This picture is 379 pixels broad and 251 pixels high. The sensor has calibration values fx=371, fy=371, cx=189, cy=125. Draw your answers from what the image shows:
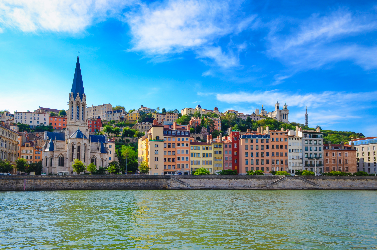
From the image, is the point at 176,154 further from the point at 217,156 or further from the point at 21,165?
the point at 21,165

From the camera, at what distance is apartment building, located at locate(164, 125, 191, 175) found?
3890 inches

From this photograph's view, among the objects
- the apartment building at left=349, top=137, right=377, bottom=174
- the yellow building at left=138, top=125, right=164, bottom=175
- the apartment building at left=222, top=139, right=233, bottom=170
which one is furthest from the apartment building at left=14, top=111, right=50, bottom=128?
the apartment building at left=349, top=137, right=377, bottom=174

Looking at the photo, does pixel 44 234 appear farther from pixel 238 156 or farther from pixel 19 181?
pixel 238 156

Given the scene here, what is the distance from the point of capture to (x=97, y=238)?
89.0 feet

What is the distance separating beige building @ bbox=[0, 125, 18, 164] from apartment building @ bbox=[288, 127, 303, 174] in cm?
7580

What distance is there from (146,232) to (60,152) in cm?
8114

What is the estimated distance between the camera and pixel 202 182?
270 feet

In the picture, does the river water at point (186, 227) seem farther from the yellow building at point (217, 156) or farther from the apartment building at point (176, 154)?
the yellow building at point (217, 156)

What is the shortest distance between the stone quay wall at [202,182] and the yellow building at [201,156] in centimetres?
1792

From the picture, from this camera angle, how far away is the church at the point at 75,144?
338 ft

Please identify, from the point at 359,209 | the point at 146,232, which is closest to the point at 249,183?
the point at 359,209

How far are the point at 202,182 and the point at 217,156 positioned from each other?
20.4 metres

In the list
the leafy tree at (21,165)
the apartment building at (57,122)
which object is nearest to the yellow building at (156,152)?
the leafy tree at (21,165)

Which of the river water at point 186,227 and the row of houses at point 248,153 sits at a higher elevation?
the row of houses at point 248,153
